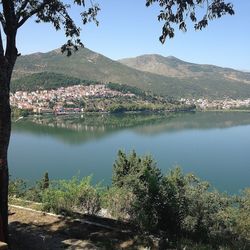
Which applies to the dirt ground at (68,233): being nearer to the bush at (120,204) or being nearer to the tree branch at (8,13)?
the bush at (120,204)

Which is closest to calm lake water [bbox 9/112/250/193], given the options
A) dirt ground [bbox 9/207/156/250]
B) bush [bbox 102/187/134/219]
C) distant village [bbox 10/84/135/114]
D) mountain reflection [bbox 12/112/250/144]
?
mountain reflection [bbox 12/112/250/144]

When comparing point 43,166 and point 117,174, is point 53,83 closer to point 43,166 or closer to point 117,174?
point 43,166

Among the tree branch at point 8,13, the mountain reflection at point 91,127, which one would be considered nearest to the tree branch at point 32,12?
the tree branch at point 8,13

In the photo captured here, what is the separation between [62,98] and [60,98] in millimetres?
862

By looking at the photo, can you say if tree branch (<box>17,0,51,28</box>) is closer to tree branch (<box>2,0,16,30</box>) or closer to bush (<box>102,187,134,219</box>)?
tree branch (<box>2,0,16,30</box>)

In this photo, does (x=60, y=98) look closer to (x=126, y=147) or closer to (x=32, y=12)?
(x=126, y=147)

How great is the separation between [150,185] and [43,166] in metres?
39.0

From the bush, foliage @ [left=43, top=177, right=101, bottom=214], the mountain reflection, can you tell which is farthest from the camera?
the mountain reflection

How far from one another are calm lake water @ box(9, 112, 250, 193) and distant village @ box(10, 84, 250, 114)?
18969 mm

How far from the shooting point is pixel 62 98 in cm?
13700

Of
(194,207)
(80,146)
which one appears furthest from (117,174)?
(80,146)

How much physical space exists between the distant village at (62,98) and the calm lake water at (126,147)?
747 inches

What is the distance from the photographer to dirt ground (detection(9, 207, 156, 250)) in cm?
559

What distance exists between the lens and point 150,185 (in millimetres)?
8055
